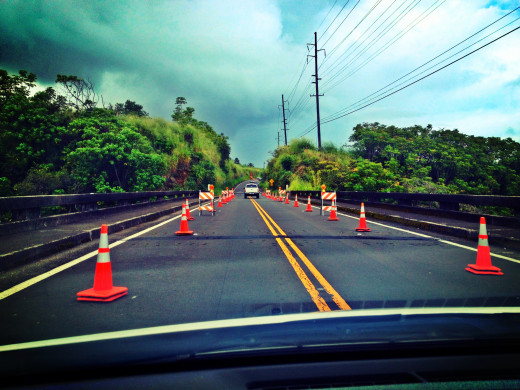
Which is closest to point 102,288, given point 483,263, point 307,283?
point 307,283

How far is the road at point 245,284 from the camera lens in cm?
438

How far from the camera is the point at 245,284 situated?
5801 mm

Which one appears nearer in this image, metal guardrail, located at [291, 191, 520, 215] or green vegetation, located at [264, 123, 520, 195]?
metal guardrail, located at [291, 191, 520, 215]

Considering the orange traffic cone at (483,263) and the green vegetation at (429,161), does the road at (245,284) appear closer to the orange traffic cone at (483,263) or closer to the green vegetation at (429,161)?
the orange traffic cone at (483,263)

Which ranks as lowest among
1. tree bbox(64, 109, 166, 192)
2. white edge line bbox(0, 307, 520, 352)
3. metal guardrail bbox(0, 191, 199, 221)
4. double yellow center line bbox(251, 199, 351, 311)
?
double yellow center line bbox(251, 199, 351, 311)

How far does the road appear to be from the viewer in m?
4.38

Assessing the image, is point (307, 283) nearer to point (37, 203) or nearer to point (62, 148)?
point (37, 203)

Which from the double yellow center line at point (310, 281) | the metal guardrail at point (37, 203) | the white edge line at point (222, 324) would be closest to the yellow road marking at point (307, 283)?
the double yellow center line at point (310, 281)

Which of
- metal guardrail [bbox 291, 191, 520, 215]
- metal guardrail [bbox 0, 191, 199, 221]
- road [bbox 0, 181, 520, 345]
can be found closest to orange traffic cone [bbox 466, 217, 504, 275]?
road [bbox 0, 181, 520, 345]

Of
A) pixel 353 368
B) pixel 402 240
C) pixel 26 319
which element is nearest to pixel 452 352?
pixel 353 368

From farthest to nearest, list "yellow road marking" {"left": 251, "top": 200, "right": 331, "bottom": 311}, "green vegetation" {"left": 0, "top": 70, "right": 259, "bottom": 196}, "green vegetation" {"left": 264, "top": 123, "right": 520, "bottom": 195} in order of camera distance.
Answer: "green vegetation" {"left": 264, "top": 123, "right": 520, "bottom": 195} → "green vegetation" {"left": 0, "top": 70, "right": 259, "bottom": 196} → "yellow road marking" {"left": 251, "top": 200, "right": 331, "bottom": 311}

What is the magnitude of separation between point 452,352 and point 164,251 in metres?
7.19

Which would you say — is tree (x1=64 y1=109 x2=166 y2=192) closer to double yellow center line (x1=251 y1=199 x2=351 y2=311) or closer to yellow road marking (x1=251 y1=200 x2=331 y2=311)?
double yellow center line (x1=251 y1=199 x2=351 y2=311)

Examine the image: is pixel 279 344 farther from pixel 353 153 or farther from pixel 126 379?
pixel 353 153
